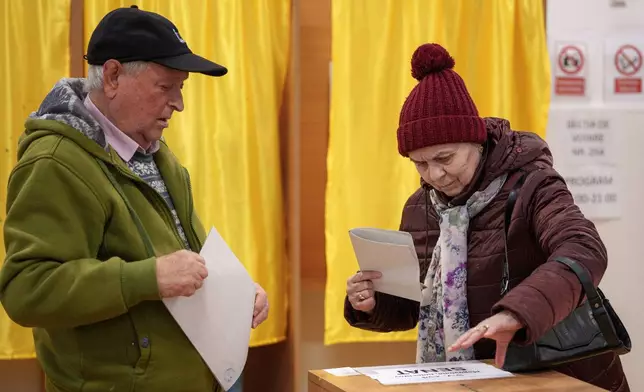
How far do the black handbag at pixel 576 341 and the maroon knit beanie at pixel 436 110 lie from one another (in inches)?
18.4

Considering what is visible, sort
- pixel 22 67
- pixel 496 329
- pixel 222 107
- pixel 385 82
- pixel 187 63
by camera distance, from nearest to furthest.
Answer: pixel 496 329 < pixel 187 63 < pixel 22 67 < pixel 222 107 < pixel 385 82

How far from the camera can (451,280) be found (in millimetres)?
1790

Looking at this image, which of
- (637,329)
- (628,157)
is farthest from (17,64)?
(637,329)

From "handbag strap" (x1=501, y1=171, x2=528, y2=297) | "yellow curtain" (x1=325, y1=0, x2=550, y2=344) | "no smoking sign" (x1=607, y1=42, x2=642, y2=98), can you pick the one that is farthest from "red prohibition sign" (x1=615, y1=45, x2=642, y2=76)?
"handbag strap" (x1=501, y1=171, x2=528, y2=297)

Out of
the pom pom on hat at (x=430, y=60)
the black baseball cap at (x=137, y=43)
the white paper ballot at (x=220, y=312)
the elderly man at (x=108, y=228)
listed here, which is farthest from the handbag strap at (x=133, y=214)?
the pom pom on hat at (x=430, y=60)

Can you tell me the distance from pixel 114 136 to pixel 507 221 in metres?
0.89

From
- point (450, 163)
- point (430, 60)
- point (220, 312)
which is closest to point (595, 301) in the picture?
point (450, 163)

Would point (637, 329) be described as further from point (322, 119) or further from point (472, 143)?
point (472, 143)

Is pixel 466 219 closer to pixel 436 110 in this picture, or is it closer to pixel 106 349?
pixel 436 110

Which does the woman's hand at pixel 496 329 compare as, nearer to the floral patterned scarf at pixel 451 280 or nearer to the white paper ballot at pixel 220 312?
the floral patterned scarf at pixel 451 280

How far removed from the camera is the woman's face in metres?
1.81

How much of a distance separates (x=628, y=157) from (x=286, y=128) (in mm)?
1498

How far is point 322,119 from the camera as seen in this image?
310 centimetres

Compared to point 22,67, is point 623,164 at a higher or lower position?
lower
